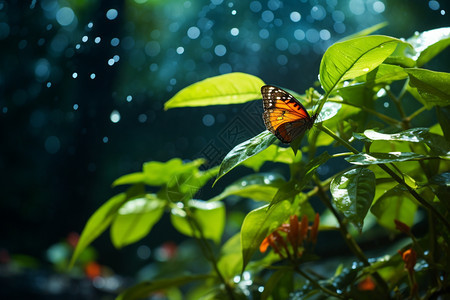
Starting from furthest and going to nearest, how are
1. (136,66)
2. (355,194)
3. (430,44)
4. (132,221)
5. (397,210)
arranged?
(136,66), (132,221), (397,210), (430,44), (355,194)

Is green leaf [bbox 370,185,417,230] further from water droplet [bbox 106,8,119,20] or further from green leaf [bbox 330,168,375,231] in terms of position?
water droplet [bbox 106,8,119,20]

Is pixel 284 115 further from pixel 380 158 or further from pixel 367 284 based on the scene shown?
pixel 367 284

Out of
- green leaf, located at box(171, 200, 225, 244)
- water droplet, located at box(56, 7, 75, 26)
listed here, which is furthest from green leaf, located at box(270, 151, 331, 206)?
water droplet, located at box(56, 7, 75, 26)

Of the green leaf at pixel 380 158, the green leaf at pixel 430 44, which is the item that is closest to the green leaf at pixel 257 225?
the green leaf at pixel 380 158

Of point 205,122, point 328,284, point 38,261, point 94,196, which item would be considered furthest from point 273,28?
point 38,261

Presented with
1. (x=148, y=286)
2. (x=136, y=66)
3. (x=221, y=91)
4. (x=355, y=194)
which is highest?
(x=136, y=66)

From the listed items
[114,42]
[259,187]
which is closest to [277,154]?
[259,187]
